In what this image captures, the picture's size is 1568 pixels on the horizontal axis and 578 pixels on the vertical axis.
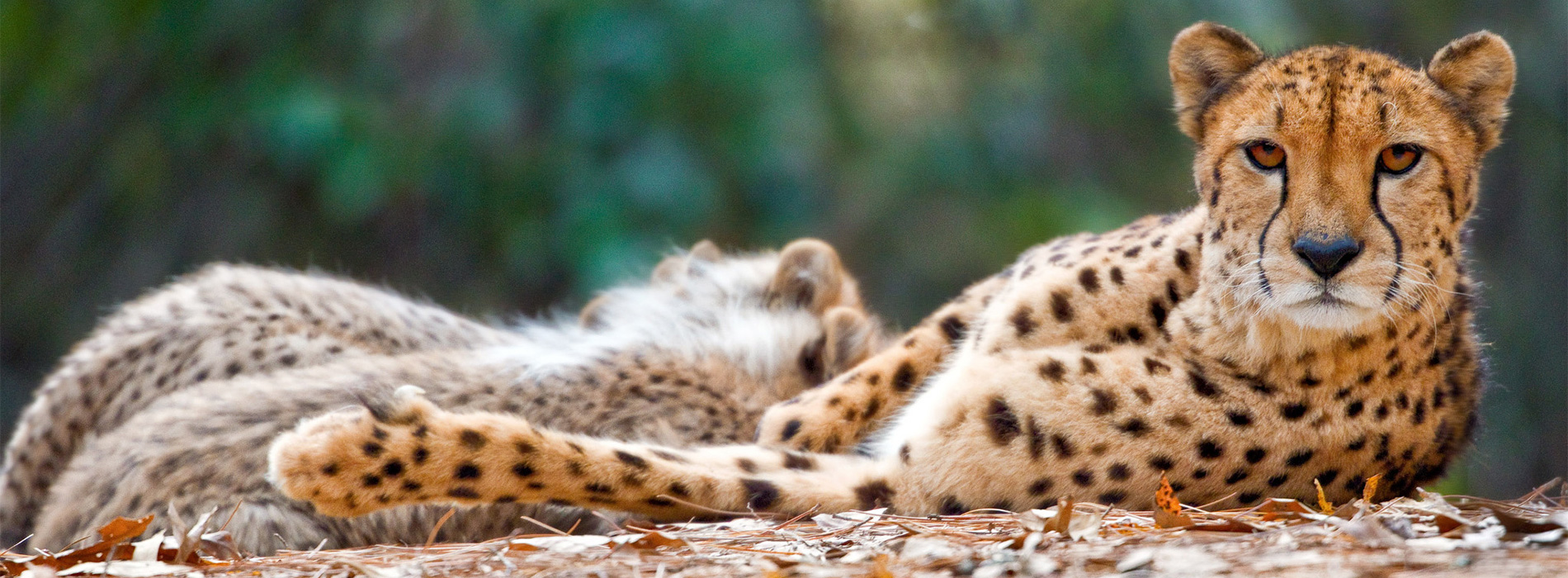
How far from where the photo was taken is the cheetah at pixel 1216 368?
8.21 feet

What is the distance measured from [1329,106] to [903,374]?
3.69ft

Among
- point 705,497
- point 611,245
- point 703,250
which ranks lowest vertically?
point 705,497

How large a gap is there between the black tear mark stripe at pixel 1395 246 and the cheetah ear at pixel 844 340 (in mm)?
1556

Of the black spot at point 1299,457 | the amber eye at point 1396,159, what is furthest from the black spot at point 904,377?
the amber eye at point 1396,159

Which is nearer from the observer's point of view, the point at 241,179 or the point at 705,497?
the point at 705,497

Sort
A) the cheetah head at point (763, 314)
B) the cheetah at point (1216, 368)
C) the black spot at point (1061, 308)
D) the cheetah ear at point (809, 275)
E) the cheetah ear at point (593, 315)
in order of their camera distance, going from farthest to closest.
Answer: the cheetah ear at point (593, 315) → the cheetah ear at point (809, 275) → the cheetah head at point (763, 314) → the black spot at point (1061, 308) → the cheetah at point (1216, 368)

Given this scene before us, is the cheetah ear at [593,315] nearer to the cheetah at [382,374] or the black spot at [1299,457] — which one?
the cheetah at [382,374]

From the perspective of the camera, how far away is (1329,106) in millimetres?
2514

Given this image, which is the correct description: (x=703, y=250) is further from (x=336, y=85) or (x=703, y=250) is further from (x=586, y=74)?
(x=336, y=85)

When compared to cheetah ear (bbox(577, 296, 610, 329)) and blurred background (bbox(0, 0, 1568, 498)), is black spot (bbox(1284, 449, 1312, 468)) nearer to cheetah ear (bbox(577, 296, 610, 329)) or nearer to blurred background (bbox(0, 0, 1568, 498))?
cheetah ear (bbox(577, 296, 610, 329))

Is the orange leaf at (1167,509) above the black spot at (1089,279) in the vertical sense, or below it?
below

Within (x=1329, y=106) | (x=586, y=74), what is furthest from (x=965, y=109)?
(x=1329, y=106)

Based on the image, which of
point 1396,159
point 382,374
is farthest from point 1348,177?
point 382,374

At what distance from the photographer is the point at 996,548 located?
2277 mm
